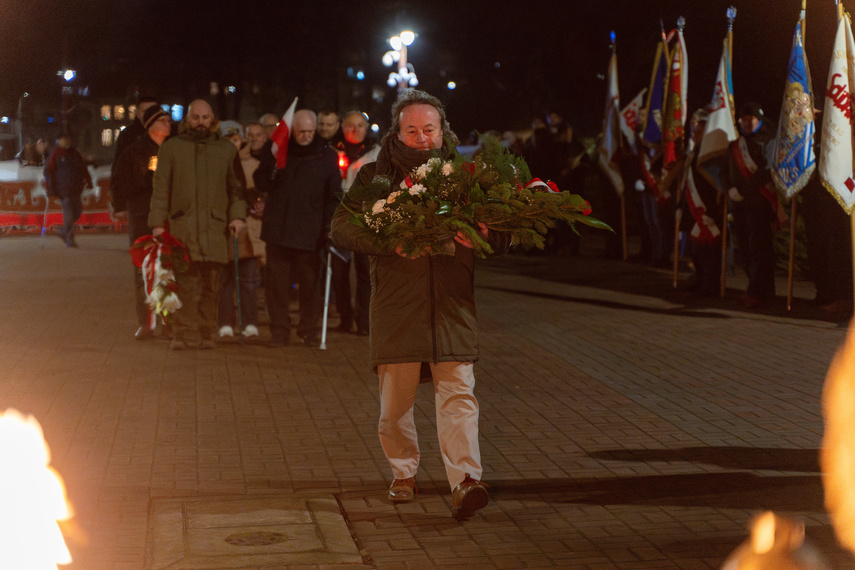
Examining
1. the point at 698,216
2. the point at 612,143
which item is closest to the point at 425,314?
the point at 698,216

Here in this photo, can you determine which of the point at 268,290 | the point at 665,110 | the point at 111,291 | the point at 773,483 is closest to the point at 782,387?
the point at 773,483

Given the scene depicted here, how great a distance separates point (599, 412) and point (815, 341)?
12.5 ft

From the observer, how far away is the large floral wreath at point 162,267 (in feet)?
31.8

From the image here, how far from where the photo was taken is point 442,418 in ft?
18.0

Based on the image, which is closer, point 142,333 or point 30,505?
point 30,505

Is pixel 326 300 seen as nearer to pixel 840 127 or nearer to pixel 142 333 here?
pixel 142 333

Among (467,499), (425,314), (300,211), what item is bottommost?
(467,499)

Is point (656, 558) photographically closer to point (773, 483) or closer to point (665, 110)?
point (773, 483)

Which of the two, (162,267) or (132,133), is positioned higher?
(132,133)

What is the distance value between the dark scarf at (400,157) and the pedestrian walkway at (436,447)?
1.63 meters

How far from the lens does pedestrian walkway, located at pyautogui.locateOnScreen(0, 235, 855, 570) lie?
498 cm

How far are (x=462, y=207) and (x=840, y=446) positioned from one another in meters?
3.20

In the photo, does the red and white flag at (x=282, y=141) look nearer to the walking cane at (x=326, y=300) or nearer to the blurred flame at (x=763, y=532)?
the walking cane at (x=326, y=300)

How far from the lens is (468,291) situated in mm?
5562
